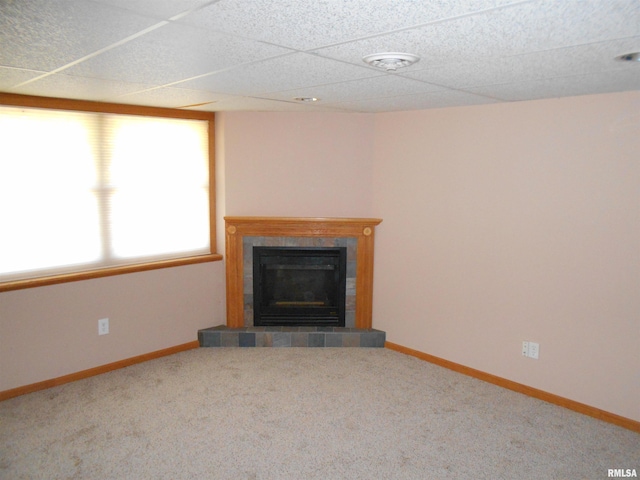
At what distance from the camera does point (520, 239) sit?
3.57m

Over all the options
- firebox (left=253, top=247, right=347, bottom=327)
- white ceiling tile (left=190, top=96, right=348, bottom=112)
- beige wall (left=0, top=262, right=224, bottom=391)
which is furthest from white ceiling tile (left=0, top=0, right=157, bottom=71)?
firebox (left=253, top=247, right=347, bottom=327)

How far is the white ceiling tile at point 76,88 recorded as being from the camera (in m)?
2.76

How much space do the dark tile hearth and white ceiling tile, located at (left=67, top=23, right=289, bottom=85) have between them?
2578 mm

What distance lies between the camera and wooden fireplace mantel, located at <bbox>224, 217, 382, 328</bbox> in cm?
448

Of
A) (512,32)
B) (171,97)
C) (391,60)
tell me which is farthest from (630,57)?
(171,97)

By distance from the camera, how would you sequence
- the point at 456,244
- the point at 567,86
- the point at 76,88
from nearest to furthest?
the point at 567,86, the point at 76,88, the point at 456,244

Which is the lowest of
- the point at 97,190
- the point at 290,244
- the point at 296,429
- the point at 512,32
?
the point at 296,429

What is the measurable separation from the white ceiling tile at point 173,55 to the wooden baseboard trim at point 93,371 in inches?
92.7

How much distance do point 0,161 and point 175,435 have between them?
2.27 m

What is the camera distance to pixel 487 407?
3.40m

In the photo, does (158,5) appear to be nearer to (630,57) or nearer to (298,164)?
(630,57)

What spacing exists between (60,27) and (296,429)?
254 cm

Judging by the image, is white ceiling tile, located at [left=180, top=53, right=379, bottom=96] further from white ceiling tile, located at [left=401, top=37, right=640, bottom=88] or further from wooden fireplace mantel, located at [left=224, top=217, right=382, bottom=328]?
wooden fireplace mantel, located at [left=224, top=217, right=382, bottom=328]

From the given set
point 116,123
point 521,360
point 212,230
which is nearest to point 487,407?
point 521,360
